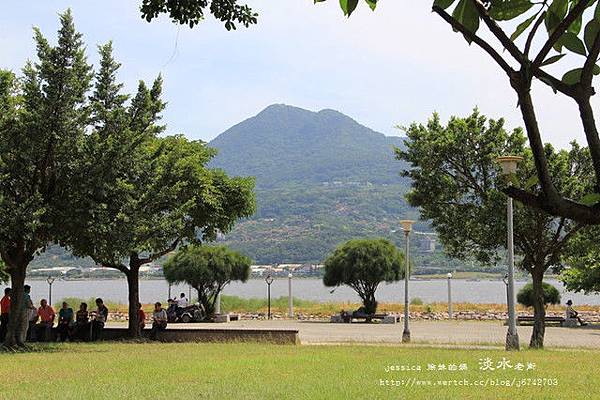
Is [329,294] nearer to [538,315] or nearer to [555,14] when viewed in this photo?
[538,315]

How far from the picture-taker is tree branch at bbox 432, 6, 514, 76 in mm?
1769

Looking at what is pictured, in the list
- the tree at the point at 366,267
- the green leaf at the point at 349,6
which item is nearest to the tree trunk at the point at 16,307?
the green leaf at the point at 349,6

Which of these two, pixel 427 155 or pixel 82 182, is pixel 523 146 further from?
pixel 82 182

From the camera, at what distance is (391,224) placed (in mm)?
194125

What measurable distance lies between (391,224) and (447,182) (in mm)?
→ 172394

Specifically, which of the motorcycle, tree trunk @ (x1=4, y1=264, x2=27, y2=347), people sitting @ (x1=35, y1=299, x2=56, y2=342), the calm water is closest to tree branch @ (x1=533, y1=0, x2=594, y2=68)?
tree trunk @ (x1=4, y1=264, x2=27, y2=347)

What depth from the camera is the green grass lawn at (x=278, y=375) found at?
36.2 ft

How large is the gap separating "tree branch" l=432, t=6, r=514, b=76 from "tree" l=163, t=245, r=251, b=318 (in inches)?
1610

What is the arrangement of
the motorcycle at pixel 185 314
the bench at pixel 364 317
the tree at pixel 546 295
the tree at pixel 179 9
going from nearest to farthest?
the tree at pixel 179 9 < the motorcycle at pixel 185 314 < the bench at pixel 364 317 < the tree at pixel 546 295

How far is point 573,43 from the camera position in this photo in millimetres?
1878

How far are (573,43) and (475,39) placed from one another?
24cm

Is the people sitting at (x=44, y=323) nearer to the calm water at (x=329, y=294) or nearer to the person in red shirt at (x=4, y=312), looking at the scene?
the person in red shirt at (x=4, y=312)

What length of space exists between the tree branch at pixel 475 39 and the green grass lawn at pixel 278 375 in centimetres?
904

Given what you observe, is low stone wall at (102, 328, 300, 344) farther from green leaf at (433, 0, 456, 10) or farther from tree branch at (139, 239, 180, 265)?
green leaf at (433, 0, 456, 10)
